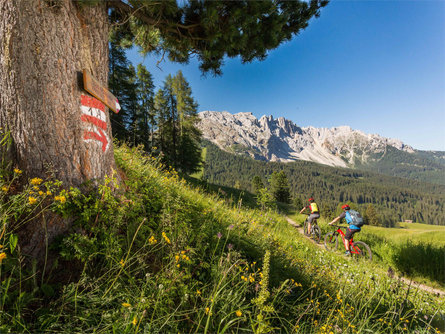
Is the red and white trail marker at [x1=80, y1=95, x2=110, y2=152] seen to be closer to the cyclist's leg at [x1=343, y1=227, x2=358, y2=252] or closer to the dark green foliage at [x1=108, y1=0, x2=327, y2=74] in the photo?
the dark green foliage at [x1=108, y1=0, x2=327, y2=74]

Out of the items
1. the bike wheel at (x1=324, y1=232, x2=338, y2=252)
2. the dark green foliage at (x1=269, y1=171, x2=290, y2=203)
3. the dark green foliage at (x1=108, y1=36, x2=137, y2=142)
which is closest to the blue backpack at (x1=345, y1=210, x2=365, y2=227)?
the bike wheel at (x1=324, y1=232, x2=338, y2=252)

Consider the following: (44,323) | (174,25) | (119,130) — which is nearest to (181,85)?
(119,130)

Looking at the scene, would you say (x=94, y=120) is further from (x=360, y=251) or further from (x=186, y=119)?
(x=186, y=119)

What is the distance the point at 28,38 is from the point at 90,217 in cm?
215

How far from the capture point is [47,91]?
2.20 m

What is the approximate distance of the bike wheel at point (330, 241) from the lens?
9032mm

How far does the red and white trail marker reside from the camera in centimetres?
251

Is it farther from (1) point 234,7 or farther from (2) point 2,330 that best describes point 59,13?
(2) point 2,330

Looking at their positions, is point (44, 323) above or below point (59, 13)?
below

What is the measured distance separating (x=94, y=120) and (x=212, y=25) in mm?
2764

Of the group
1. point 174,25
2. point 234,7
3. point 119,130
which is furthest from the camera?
point 119,130

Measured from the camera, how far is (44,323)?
50.1 inches

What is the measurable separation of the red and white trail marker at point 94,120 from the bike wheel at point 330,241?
1013 centimetres

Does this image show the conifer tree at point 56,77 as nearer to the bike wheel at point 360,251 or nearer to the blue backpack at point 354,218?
the blue backpack at point 354,218
